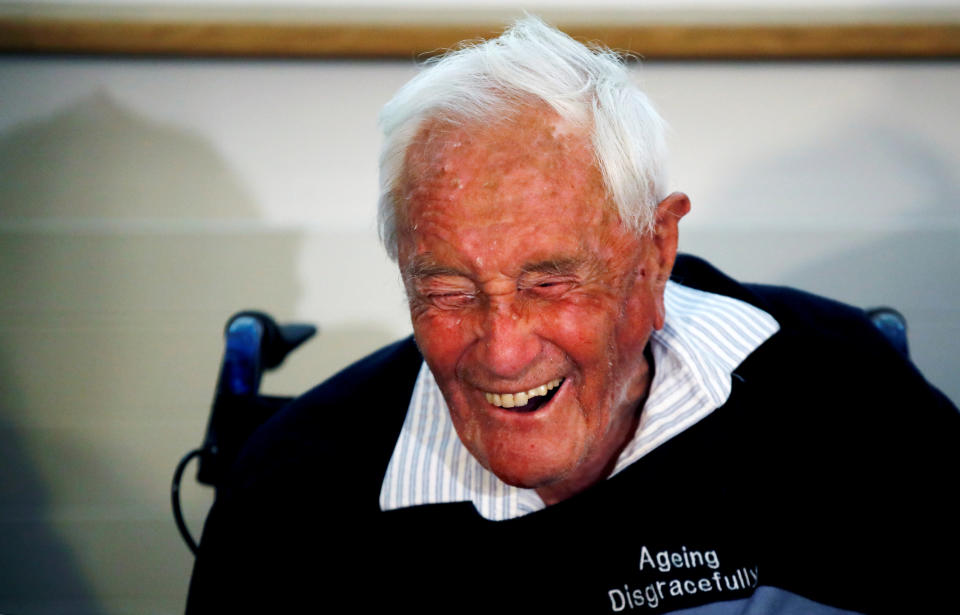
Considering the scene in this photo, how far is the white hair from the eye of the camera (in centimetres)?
110

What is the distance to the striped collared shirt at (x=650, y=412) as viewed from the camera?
1.21 metres

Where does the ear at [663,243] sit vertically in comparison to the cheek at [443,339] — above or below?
above

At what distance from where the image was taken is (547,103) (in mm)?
1091

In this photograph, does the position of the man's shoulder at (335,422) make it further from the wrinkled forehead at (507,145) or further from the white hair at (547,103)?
the wrinkled forehead at (507,145)

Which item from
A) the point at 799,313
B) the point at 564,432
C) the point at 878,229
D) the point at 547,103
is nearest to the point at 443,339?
the point at 564,432

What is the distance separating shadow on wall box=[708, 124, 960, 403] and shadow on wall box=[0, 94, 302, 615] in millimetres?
1296

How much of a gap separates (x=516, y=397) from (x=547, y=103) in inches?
14.5

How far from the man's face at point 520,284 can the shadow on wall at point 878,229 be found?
1280 mm

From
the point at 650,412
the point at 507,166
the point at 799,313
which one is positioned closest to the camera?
the point at 507,166

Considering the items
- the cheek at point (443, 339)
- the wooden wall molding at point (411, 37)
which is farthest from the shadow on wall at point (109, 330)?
the cheek at point (443, 339)

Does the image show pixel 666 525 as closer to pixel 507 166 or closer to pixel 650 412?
pixel 650 412

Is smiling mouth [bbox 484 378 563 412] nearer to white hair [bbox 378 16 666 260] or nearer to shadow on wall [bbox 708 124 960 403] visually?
white hair [bbox 378 16 666 260]

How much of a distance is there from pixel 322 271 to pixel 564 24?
875 mm

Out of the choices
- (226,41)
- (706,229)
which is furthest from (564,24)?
(226,41)
